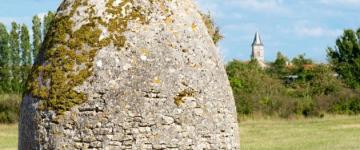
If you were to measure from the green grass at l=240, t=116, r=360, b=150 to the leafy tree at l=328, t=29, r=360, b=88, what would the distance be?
29.6 metres

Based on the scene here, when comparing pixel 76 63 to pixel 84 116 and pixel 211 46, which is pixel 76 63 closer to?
pixel 84 116

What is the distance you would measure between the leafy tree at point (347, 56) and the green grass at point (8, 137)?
40.0m

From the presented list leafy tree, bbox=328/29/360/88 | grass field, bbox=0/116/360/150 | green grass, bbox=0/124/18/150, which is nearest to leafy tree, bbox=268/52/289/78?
leafy tree, bbox=328/29/360/88

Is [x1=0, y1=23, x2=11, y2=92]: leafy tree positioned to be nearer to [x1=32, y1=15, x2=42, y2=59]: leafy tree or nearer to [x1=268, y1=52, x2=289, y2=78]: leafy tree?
[x1=32, y1=15, x2=42, y2=59]: leafy tree

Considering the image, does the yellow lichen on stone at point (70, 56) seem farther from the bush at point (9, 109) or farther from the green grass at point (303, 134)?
the bush at point (9, 109)

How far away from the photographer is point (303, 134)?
30.4 meters

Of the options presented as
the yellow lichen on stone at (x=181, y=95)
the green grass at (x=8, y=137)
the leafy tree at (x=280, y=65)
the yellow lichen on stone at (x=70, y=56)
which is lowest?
the green grass at (x=8, y=137)

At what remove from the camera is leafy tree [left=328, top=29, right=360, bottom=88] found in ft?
225

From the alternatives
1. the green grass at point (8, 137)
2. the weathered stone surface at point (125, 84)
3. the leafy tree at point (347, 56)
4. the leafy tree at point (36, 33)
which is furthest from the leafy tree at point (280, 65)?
the weathered stone surface at point (125, 84)

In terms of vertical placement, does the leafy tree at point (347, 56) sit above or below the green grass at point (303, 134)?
above

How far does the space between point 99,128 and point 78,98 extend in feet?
1.18

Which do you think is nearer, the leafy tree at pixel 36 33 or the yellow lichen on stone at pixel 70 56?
the yellow lichen on stone at pixel 70 56

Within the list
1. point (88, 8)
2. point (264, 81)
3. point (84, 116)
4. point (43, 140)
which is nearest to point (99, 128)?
point (84, 116)

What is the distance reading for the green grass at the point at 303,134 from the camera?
82.5 ft
